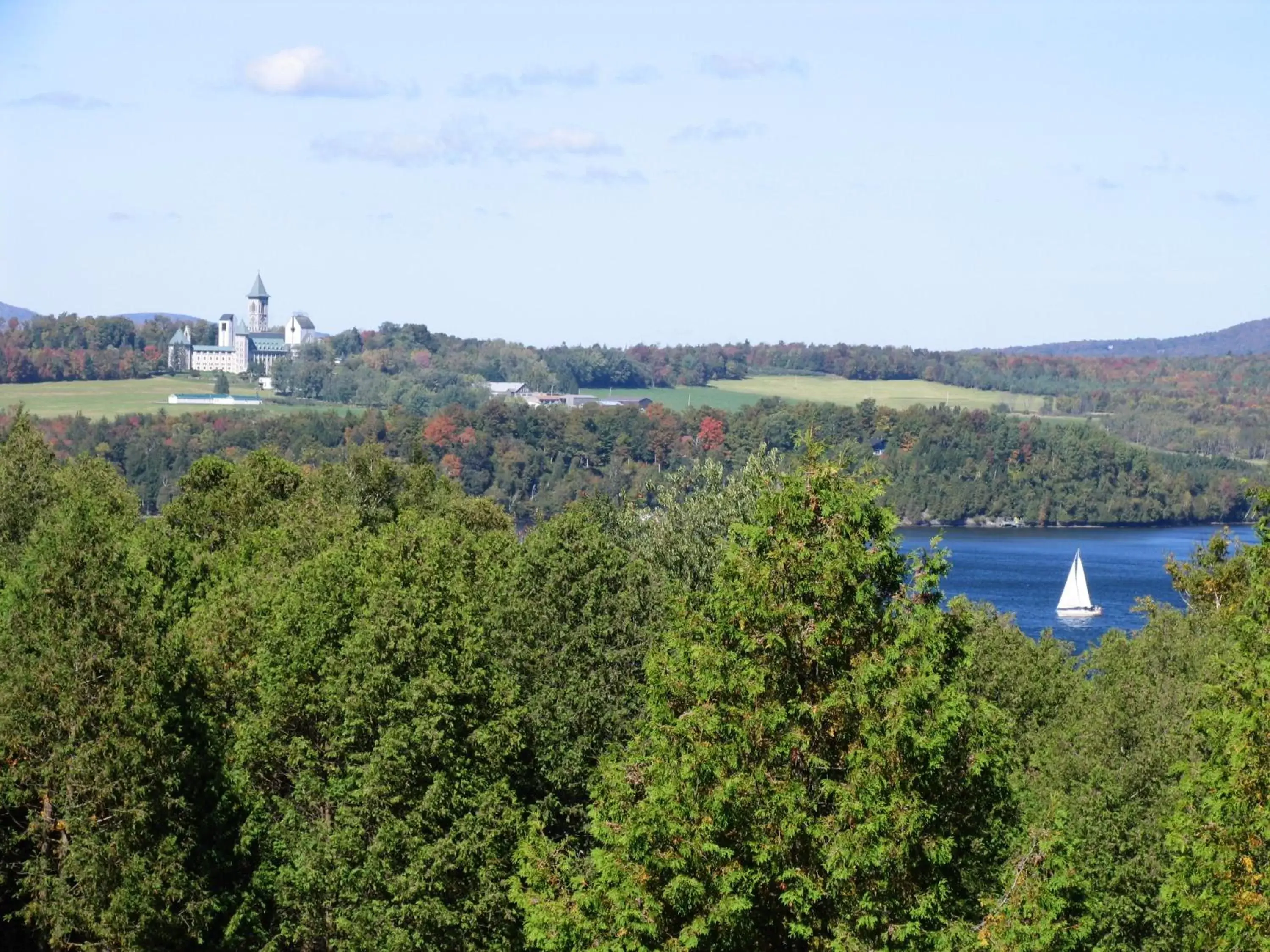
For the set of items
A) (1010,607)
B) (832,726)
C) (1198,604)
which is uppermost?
(832,726)

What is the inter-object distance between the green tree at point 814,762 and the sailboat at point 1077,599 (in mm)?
92957

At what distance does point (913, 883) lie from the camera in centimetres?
1702

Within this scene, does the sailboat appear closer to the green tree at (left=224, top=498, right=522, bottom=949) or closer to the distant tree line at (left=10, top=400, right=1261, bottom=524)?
the distant tree line at (left=10, top=400, right=1261, bottom=524)

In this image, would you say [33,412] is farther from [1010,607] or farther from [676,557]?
[676,557]

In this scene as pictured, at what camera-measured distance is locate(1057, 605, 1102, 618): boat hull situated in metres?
107

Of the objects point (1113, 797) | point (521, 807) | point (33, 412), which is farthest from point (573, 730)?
point (33, 412)

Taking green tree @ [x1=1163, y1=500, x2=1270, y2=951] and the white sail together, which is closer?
green tree @ [x1=1163, y1=500, x2=1270, y2=951]

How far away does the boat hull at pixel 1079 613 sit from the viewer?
4230 inches

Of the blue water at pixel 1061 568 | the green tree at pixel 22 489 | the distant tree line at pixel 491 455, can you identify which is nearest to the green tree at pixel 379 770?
the green tree at pixel 22 489

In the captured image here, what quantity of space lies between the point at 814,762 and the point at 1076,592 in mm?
97550

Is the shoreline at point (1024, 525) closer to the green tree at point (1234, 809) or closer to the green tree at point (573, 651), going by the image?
the green tree at point (573, 651)

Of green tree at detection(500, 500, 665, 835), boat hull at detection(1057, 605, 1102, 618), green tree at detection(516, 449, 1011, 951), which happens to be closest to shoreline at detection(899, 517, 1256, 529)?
boat hull at detection(1057, 605, 1102, 618)

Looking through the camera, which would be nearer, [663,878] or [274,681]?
[663,878]

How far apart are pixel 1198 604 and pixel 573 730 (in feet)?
95.7
